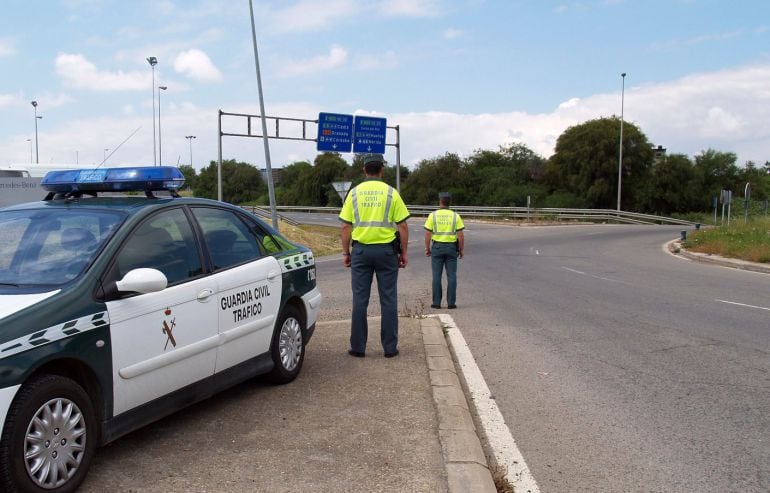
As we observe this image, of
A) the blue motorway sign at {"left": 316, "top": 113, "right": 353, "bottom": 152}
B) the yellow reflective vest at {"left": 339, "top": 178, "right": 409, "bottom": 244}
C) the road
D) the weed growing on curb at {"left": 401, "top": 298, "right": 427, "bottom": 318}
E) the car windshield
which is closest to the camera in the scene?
the car windshield

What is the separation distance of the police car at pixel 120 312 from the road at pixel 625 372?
80.4 inches

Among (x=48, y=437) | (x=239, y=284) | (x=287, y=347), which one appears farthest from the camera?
(x=287, y=347)

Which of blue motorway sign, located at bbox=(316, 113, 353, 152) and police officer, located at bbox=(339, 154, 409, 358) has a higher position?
blue motorway sign, located at bbox=(316, 113, 353, 152)

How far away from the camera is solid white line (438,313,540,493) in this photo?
4152 mm

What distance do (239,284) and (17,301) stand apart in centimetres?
174

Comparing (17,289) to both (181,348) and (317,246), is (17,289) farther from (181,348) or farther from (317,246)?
(317,246)

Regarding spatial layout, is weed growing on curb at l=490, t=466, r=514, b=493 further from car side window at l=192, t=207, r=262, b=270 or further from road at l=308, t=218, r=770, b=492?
car side window at l=192, t=207, r=262, b=270

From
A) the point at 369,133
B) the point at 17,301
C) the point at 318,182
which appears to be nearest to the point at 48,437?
the point at 17,301

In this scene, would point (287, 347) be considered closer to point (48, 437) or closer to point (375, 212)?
point (375, 212)

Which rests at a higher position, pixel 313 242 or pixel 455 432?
pixel 455 432

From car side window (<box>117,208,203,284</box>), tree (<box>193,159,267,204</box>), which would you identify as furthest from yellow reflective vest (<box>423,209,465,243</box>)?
tree (<box>193,159,267,204</box>)

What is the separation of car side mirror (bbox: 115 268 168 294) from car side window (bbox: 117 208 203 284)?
189 mm

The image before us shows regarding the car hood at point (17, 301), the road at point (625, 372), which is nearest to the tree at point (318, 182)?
the road at point (625, 372)

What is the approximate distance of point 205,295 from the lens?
184 inches
